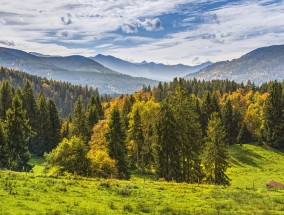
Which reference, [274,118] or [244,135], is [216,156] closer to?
[244,135]

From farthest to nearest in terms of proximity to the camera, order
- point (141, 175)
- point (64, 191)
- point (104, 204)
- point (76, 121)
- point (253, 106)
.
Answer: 1. point (253, 106)
2. point (76, 121)
3. point (141, 175)
4. point (64, 191)
5. point (104, 204)

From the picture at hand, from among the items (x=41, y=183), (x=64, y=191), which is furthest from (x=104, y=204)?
(x=41, y=183)

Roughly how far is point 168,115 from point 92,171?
1536 cm

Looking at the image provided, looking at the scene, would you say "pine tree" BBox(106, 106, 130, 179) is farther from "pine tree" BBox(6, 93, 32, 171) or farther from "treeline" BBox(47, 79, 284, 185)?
"pine tree" BBox(6, 93, 32, 171)

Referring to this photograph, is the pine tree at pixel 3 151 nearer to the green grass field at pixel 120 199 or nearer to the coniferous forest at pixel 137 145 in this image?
the coniferous forest at pixel 137 145

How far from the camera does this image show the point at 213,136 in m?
58.8

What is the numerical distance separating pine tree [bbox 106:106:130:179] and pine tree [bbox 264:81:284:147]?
2182 inches

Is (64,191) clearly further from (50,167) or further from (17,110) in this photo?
(17,110)

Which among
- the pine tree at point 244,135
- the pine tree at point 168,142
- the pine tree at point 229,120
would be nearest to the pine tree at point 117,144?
the pine tree at point 168,142

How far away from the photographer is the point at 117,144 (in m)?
65.0

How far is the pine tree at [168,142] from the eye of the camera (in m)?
57.2

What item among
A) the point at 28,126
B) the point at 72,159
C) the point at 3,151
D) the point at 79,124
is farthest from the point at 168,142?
the point at 79,124

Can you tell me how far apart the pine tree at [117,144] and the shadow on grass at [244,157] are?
35.9m

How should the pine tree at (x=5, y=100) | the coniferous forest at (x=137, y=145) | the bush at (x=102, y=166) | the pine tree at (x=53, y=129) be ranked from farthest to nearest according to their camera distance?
1. the pine tree at (x=53, y=129)
2. the pine tree at (x=5, y=100)
3. the coniferous forest at (x=137, y=145)
4. the bush at (x=102, y=166)
